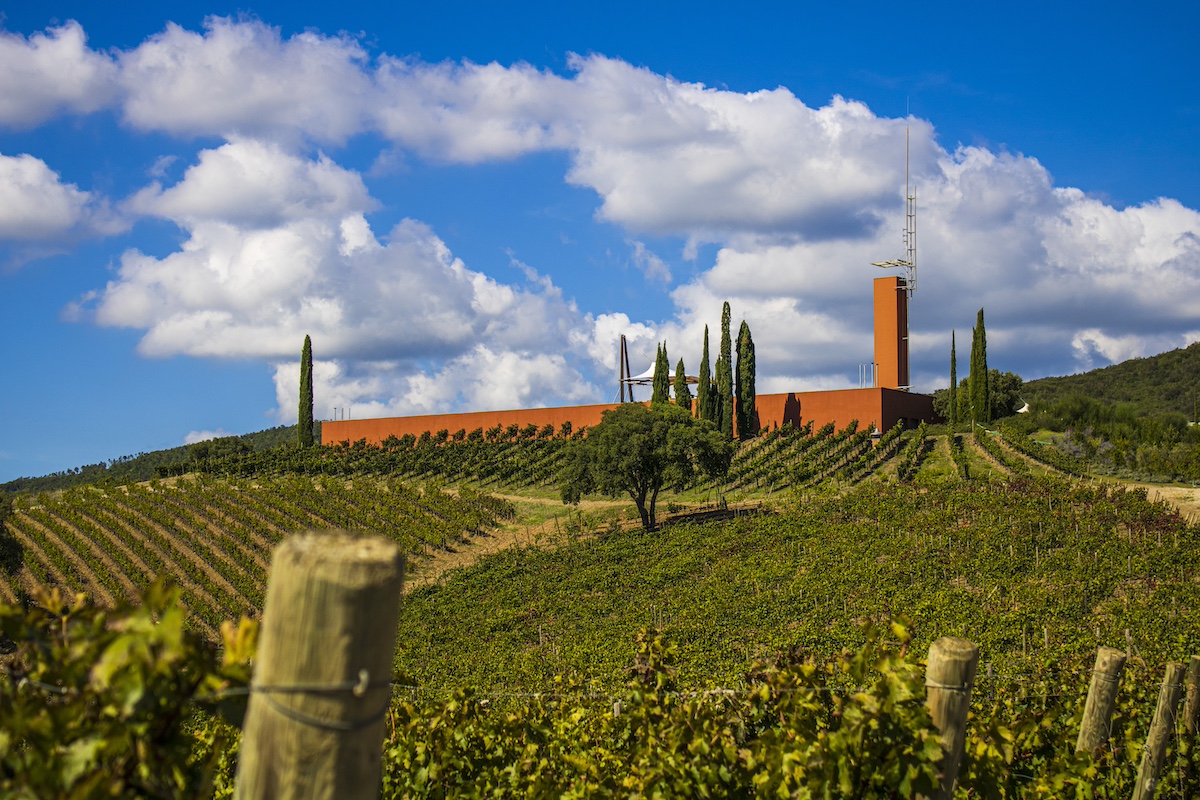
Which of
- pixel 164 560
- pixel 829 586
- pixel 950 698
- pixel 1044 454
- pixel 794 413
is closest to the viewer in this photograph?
pixel 950 698

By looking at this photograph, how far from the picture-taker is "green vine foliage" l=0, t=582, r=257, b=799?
1.67 m

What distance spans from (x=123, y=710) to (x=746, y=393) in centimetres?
3832

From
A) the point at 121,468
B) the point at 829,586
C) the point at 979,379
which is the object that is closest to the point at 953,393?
the point at 979,379

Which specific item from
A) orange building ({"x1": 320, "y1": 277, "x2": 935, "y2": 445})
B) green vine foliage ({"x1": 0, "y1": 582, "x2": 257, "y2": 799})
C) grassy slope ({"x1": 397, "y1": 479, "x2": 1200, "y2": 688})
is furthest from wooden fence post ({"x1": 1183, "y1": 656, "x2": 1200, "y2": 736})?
orange building ({"x1": 320, "y1": 277, "x2": 935, "y2": 445})

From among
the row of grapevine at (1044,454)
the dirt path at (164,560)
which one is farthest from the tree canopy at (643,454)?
the dirt path at (164,560)

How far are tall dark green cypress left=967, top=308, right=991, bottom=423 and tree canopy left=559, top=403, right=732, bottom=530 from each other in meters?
13.7

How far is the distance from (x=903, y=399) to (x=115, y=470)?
6704 cm

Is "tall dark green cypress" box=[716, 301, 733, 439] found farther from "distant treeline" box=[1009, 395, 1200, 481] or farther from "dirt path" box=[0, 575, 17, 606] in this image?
"dirt path" box=[0, 575, 17, 606]

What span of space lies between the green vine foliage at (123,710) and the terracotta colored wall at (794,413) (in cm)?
3576

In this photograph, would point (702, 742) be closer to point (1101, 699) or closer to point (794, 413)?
point (1101, 699)

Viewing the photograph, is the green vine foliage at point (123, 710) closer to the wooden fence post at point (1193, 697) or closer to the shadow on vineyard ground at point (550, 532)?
the wooden fence post at point (1193, 697)

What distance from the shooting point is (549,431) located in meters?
45.2

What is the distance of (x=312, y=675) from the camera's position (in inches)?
63.6

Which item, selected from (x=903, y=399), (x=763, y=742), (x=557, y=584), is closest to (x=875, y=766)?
(x=763, y=742)
